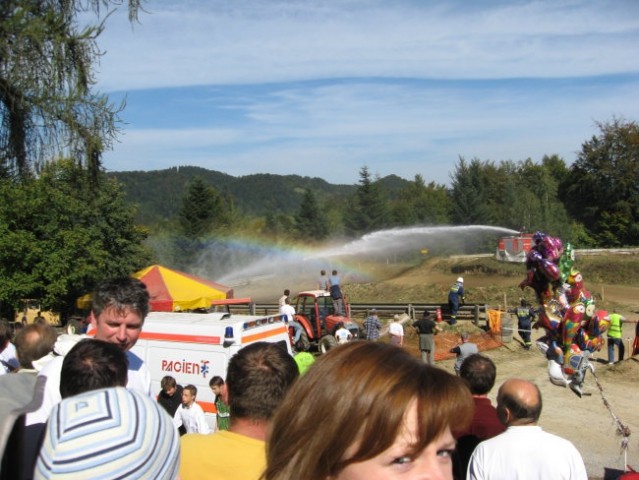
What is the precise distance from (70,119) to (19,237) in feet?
50.4

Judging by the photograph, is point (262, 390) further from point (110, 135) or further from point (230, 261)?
point (230, 261)

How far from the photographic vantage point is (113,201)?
36.1 meters

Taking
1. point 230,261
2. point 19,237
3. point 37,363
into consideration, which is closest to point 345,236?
point 230,261

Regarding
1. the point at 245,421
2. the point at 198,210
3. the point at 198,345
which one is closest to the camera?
the point at 245,421

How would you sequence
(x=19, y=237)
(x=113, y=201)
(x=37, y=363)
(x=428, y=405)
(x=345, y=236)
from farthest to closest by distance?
(x=345, y=236)
(x=113, y=201)
(x=19, y=237)
(x=37, y=363)
(x=428, y=405)

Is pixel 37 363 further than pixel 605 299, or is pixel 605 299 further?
pixel 605 299

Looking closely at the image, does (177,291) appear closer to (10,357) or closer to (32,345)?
(10,357)

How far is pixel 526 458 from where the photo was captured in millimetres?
3734

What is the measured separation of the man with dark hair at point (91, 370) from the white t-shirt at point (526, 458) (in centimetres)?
202

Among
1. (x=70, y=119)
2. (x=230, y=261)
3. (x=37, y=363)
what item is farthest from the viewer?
(x=230, y=261)

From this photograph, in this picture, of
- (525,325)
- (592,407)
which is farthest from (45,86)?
(525,325)

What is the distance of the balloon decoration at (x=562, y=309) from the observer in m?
11.8

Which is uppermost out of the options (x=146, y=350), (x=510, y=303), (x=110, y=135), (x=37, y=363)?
(x=110, y=135)

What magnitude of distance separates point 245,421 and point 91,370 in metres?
0.73
